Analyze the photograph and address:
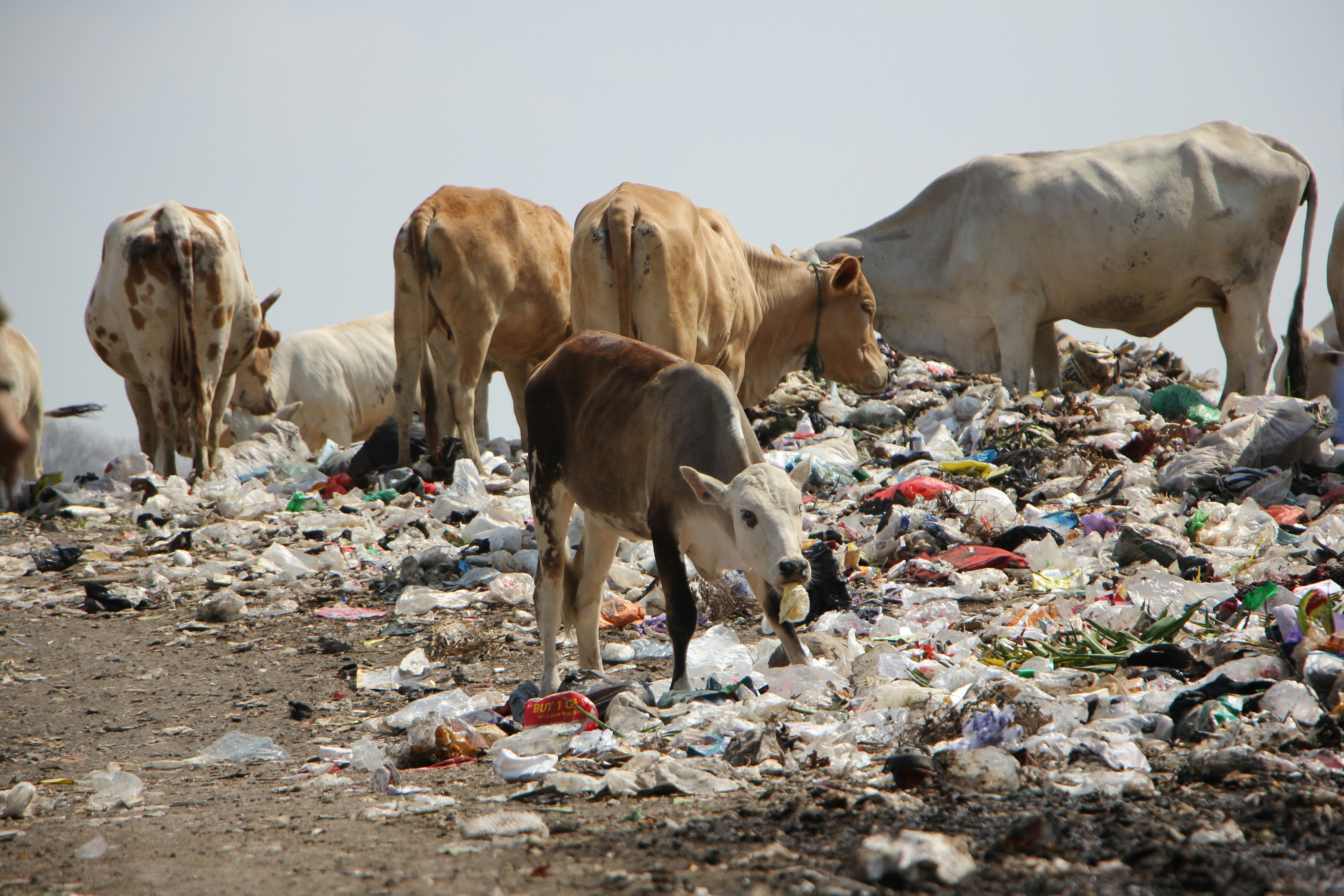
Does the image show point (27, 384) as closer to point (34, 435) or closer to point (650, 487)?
point (34, 435)

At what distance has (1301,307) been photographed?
10.6 metres

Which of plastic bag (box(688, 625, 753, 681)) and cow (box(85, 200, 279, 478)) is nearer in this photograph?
plastic bag (box(688, 625, 753, 681))

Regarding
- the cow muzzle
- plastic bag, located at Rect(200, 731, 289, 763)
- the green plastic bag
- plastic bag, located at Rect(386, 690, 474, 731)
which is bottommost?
the green plastic bag

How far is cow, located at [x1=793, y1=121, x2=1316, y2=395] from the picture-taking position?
34.9ft

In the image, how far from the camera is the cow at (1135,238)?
34.9ft

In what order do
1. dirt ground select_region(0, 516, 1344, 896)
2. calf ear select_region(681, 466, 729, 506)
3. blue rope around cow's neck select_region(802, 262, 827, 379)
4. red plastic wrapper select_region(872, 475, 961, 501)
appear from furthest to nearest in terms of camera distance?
blue rope around cow's neck select_region(802, 262, 827, 379) < red plastic wrapper select_region(872, 475, 961, 501) < calf ear select_region(681, 466, 729, 506) < dirt ground select_region(0, 516, 1344, 896)

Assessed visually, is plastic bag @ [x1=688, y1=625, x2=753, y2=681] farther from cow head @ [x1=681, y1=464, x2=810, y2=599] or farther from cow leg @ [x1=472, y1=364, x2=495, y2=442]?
cow leg @ [x1=472, y1=364, x2=495, y2=442]

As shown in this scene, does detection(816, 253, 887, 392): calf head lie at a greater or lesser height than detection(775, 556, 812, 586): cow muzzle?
lesser

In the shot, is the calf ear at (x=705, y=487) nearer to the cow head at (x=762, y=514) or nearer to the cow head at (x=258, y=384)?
the cow head at (x=762, y=514)

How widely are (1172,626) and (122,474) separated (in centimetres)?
962

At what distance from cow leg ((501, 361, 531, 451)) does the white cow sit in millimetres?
3194

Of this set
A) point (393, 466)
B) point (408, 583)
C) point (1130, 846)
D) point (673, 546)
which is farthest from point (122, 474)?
point (1130, 846)

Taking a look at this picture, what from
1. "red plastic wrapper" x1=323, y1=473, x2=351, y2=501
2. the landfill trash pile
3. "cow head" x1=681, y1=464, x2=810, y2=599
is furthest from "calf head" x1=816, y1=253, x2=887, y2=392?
"cow head" x1=681, y1=464, x2=810, y2=599

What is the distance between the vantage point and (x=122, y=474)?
1038cm
